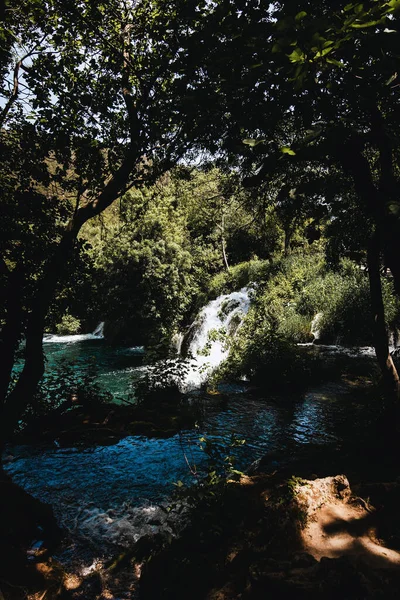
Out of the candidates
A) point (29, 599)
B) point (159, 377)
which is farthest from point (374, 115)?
point (159, 377)

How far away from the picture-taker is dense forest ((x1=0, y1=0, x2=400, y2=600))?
2264 millimetres

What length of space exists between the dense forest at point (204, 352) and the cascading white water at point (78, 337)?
1558cm

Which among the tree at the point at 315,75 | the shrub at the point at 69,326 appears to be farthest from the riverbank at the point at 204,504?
the shrub at the point at 69,326

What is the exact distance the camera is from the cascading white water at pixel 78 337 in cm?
2542

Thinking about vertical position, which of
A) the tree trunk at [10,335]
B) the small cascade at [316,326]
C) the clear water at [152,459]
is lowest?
the clear water at [152,459]

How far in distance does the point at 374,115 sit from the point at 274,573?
3610 mm

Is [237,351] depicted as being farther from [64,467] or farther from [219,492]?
[219,492]

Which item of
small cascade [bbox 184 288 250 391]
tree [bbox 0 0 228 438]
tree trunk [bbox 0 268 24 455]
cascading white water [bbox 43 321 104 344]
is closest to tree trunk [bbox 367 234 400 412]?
tree [bbox 0 0 228 438]

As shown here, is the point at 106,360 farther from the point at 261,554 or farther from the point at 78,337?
the point at 261,554

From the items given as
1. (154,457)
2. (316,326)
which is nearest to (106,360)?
(316,326)

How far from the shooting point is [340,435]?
23.5 ft

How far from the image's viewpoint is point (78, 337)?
27.2m

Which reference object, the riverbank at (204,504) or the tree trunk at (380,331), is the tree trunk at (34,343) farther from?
the tree trunk at (380,331)

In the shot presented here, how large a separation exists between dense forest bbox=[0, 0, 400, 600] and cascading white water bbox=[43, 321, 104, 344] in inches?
613
